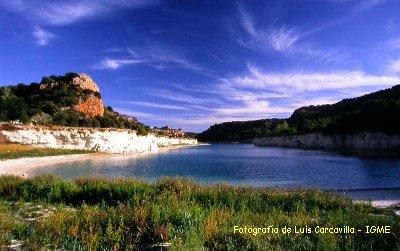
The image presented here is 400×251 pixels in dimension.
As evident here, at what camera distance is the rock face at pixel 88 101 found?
97981 mm

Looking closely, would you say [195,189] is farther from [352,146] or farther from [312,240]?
[352,146]

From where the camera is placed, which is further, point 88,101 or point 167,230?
point 88,101

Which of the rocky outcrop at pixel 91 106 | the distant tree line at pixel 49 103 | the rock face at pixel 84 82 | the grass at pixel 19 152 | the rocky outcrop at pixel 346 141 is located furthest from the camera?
the rock face at pixel 84 82

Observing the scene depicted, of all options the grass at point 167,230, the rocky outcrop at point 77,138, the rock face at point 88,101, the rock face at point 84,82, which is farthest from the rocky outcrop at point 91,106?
the grass at point 167,230

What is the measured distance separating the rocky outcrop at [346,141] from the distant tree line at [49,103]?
5960 centimetres

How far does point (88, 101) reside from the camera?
100562 millimetres

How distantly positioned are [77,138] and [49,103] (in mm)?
21060

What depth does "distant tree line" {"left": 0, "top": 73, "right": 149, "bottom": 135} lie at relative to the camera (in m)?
74.6

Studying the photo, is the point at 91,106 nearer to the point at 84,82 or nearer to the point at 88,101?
the point at 88,101

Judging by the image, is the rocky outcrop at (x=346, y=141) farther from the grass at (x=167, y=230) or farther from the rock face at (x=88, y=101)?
the grass at (x=167, y=230)

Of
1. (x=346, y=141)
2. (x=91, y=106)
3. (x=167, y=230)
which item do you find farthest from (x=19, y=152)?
(x=346, y=141)

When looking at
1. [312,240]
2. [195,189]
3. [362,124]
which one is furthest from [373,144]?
[312,240]

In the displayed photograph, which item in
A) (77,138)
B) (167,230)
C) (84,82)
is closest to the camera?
(167,230)

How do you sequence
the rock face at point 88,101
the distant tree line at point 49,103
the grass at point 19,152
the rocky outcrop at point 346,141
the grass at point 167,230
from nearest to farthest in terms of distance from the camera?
the grass at point 167,230
the grass at point 19,152
the distant tree line at point 49,103
the rocky outcrop at point 346,141
the rock face at point 88,101
